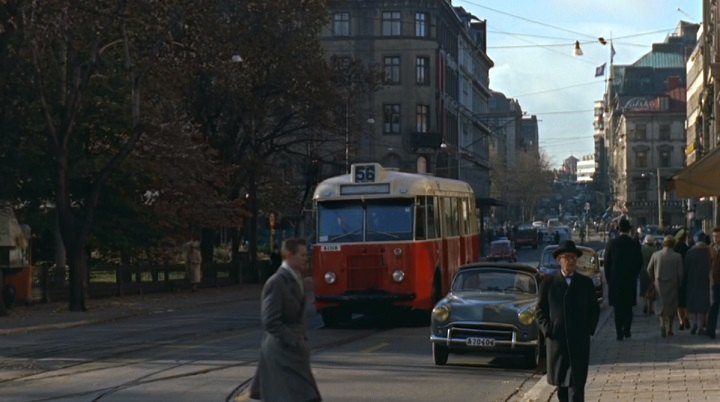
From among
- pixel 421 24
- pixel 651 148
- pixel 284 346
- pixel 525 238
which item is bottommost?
pixel 284 346

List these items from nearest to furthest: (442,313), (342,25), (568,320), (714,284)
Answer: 1. (568,320)
2. (442,313)
3. (714,284)
4. (342,25)

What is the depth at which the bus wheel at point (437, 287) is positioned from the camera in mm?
27984

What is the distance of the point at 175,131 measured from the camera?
44.2 m

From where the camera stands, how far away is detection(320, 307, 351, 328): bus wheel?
89.3 feet

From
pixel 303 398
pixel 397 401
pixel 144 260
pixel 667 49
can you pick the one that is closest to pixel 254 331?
pixel 397 401

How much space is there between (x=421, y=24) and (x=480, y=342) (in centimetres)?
7020

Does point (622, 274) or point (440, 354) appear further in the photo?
point (622, 274)

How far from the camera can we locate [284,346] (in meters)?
10.1

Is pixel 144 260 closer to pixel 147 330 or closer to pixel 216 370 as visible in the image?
pixel 147 330

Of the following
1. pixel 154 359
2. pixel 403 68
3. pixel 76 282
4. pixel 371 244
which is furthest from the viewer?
pixel 403 68

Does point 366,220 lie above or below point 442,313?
above

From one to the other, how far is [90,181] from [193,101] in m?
9.56

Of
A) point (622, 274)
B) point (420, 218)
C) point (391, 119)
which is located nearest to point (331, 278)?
point (420, 218)

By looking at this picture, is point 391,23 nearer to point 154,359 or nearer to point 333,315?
point 333,315
